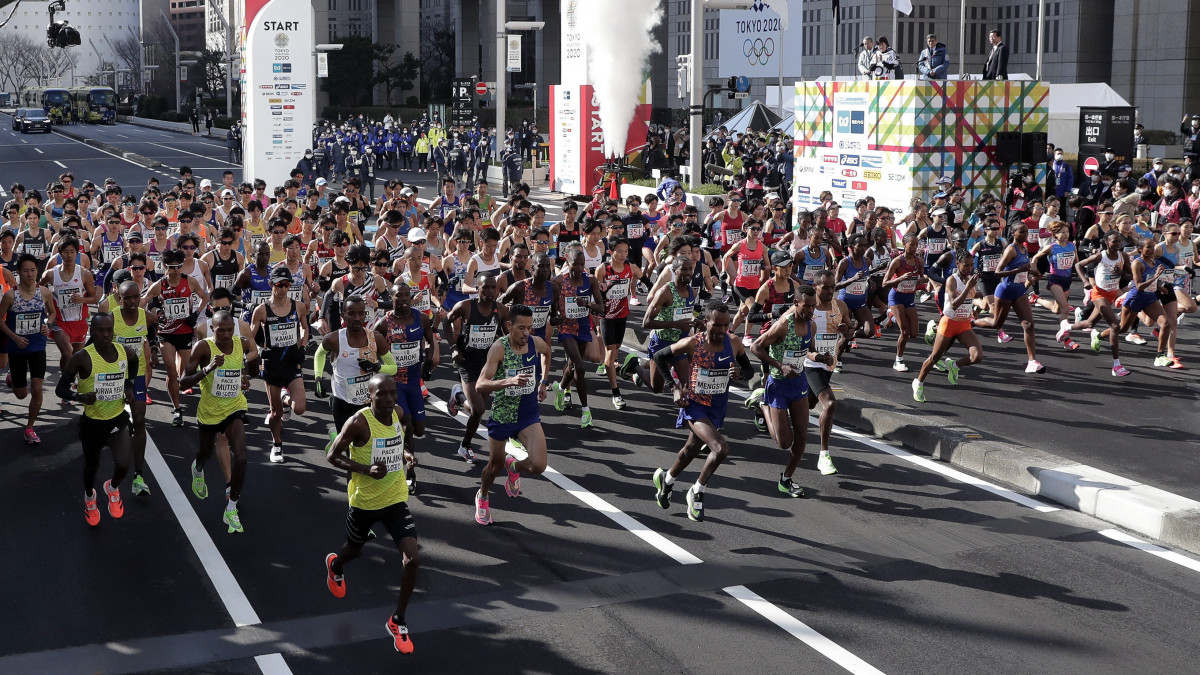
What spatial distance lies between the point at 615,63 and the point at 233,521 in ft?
92.2

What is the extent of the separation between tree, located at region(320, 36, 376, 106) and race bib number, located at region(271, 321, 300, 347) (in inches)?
2957

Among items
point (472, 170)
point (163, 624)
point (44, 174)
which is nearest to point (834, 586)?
point (163, 624)

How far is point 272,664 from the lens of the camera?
717 cm

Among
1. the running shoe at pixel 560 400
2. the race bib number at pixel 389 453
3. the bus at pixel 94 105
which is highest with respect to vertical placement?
the bus at pixel 94 105

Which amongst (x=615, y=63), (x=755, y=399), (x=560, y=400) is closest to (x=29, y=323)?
(x=560, y=400)

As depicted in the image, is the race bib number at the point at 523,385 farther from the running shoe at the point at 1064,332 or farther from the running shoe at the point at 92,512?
the running shoe at the point at 1064,332

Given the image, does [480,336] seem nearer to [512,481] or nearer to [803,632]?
[512,481]

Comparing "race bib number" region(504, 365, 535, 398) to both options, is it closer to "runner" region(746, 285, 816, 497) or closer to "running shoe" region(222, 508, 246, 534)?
"runner" region(746, 285, 816, 497)

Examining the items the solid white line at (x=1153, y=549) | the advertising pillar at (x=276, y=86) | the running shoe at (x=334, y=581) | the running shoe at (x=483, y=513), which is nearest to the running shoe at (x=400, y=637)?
the running shoe at (x=334, y=581)

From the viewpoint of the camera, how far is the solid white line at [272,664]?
707 cm

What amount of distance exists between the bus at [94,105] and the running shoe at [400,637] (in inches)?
3932

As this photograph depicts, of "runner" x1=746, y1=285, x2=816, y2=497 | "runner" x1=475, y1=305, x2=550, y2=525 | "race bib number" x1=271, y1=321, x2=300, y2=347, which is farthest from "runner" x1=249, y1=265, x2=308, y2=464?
"runner" x1=746, y1=285, x2=816, y2=497

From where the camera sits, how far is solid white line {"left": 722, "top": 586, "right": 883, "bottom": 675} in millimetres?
7086

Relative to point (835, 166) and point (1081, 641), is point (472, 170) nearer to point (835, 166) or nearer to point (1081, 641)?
point (835, 166)
